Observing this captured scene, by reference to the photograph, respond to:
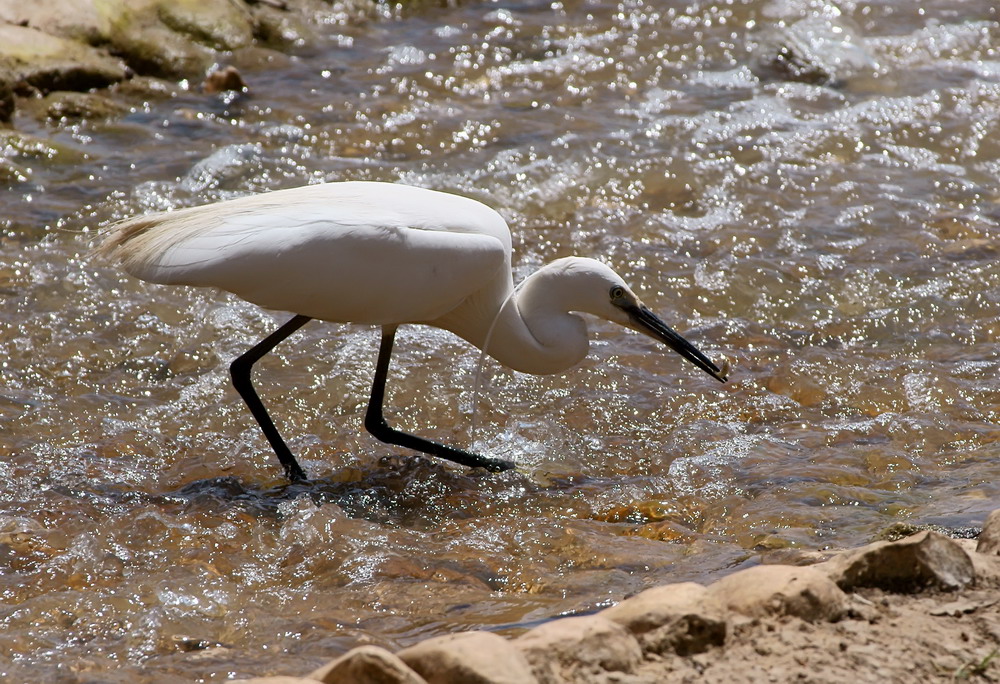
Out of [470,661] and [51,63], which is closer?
[470,661]

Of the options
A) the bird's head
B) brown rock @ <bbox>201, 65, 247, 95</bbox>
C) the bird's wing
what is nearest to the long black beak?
the bird's head

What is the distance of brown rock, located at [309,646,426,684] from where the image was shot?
2189mm

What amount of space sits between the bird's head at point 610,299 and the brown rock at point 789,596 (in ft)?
6.68

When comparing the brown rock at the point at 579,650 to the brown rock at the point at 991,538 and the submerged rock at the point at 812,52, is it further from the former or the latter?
the submerged rock at the point at 812,52

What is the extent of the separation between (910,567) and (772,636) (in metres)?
0.44

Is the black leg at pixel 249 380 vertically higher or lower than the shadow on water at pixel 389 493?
higher

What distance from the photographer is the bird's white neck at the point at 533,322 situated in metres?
4.72

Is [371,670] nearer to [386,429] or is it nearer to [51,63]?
[386,429]

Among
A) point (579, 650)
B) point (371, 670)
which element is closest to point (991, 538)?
point (579, 650)

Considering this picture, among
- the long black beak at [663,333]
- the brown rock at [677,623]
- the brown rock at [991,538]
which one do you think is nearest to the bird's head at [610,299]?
the long black beak at [663,333]

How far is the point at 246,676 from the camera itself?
9.66 feet

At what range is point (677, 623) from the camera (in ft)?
8.18

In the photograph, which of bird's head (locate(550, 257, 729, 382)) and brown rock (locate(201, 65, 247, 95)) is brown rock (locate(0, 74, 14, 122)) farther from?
bird's head (locate(550, 257, 729, 382))

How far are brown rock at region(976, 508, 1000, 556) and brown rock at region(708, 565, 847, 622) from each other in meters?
0.56
